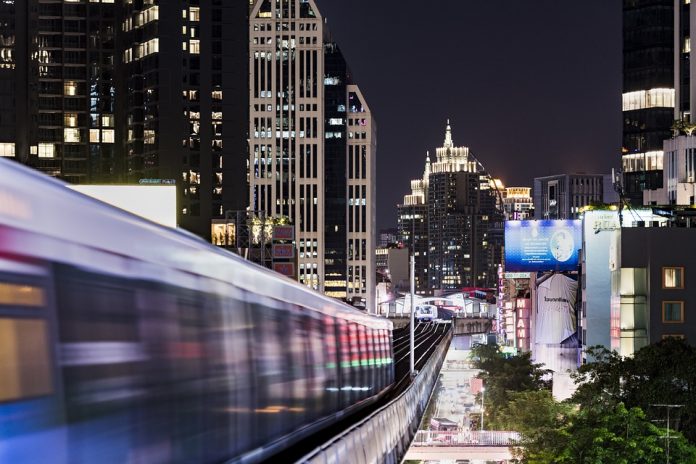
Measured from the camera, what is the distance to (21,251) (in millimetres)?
6535

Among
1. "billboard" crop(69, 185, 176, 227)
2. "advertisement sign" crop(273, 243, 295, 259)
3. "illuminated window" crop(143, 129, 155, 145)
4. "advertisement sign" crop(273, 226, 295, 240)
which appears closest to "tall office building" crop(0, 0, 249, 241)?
"illuminated window" crop(143, 129, 155, 145)

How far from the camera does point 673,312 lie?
6625 centimetres

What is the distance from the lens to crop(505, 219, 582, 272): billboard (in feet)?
363

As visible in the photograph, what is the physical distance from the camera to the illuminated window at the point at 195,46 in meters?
152

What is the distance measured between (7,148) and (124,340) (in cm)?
11738

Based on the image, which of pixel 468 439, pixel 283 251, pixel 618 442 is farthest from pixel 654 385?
pixel 283 251

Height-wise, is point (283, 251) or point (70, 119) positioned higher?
point (70, 119)

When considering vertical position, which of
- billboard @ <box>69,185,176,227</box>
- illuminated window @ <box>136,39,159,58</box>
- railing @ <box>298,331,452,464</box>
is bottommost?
railing @ <box>298,331,452,464</box>

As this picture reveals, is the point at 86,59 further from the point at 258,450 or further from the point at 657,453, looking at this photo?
the point at 258,450

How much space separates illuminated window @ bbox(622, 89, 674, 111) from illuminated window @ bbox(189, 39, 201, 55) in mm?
53821

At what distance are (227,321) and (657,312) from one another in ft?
191

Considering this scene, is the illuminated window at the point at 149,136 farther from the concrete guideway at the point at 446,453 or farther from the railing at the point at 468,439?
the concrete guideway at the point at 446,453

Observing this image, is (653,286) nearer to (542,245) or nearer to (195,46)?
(542,245)

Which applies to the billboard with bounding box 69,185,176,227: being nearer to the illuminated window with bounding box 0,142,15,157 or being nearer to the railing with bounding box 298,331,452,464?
the railing with bounding box 298,331,452,464
